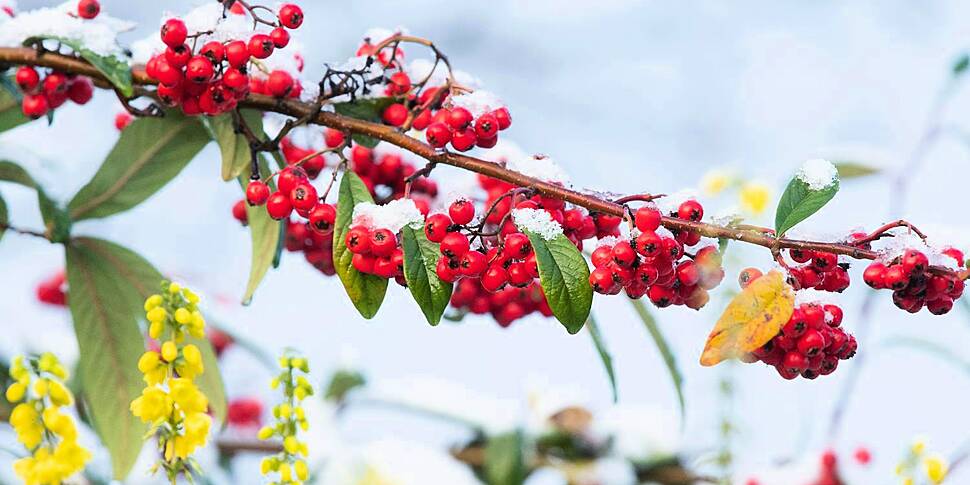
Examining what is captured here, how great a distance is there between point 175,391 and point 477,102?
1.48ft

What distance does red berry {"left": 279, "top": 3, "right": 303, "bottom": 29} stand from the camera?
120 centimetres

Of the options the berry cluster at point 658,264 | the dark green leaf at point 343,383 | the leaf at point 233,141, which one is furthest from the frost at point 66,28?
the dark green leaf at point 343,383

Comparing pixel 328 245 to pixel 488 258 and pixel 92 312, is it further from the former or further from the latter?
pixel 488 258

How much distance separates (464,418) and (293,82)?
140cm

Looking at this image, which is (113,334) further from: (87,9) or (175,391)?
(175,391)

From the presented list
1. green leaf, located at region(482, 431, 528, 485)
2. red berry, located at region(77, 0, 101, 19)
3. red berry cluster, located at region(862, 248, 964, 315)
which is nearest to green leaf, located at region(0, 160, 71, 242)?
red berry, located at region(77, 0, 101, 19)

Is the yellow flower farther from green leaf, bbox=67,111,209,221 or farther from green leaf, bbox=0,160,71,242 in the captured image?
green leaf, bbox=0,160,71,242

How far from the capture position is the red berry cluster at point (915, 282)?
0.97 m

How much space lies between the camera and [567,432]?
2.62 meters

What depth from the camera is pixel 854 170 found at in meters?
2.85

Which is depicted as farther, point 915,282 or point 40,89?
point 40,89

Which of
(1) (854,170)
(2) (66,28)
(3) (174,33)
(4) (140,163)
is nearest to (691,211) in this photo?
(3) (174,33)

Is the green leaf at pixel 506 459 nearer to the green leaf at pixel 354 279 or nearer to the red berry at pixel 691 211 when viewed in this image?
the green leaf at pixel 354 279

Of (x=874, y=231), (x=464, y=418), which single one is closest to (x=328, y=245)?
(x=874, y=231)
